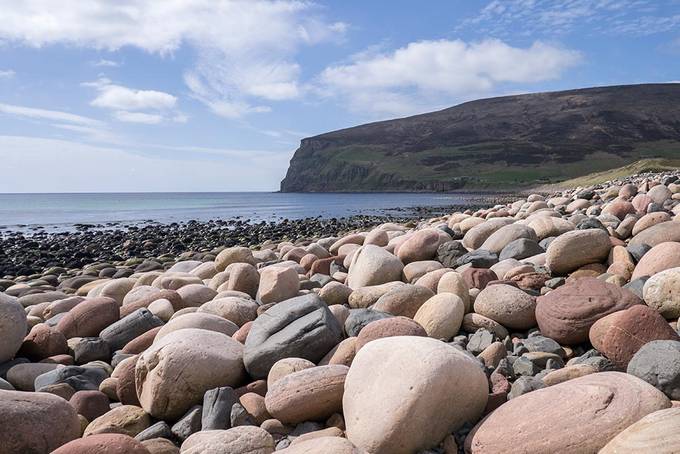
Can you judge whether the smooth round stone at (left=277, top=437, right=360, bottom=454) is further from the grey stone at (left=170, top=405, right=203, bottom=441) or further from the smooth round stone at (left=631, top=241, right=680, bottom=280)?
the smooth round stone at (left=631, top=241, right=680, bottom=280)

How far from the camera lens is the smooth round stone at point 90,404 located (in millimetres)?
3967

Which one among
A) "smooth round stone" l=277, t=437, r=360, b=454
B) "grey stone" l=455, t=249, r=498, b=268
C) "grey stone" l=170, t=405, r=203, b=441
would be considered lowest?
"grey stone" l=170, t=405, r=203, b=441

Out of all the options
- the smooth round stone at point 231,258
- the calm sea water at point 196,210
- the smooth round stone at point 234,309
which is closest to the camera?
the smooth round stone at point 234,309

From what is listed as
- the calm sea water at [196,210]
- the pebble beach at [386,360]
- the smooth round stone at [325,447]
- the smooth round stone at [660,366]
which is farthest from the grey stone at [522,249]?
the calm sea water at [196,210]

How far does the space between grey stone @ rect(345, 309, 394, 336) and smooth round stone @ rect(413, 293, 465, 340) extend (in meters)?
0.32

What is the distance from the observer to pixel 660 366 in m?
3.01

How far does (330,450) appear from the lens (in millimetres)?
2750

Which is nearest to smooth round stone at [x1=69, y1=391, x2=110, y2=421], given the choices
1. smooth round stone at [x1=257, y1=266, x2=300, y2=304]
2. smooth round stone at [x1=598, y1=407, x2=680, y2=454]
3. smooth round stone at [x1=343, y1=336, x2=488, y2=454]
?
smooth round stone at [x1=343, y1=336, x2=488, y2=454]

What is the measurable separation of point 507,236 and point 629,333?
369 centimetres

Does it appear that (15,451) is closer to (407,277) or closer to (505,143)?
(407,277)

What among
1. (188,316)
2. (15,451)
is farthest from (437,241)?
(15,451)

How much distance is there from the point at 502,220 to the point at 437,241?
1.46 m

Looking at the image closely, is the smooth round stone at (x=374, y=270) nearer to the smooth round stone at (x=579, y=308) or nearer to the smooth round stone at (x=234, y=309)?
the smooth round stone at (x=234, y=309)

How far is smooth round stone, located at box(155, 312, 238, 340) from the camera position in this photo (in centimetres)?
499
